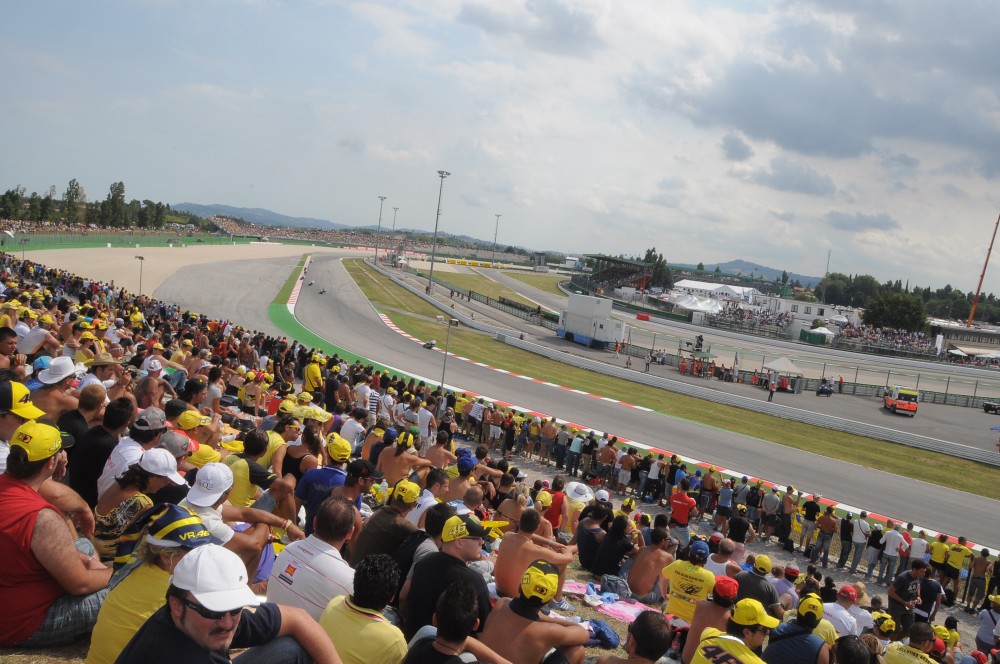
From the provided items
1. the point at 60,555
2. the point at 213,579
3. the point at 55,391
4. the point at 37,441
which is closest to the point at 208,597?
the point at 213,579

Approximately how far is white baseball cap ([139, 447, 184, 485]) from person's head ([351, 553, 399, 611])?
1894 mm

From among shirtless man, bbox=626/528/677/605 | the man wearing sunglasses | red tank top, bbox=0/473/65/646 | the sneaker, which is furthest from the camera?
shirtless man, bbox=626/528/677/605

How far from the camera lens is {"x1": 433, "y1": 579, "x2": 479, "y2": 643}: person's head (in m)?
3.31

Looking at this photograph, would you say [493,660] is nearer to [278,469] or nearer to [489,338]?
[278,469]

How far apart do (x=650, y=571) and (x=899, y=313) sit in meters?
97.2

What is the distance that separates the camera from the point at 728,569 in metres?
7.66

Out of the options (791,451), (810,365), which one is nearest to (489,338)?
(791,451)

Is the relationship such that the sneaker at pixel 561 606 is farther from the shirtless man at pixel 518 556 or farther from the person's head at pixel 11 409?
the person's head at pixel 11 409

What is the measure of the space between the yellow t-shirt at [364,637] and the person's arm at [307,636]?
39cm

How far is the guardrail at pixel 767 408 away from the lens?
29812mm

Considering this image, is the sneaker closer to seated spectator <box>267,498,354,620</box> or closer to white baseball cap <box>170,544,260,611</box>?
seated spectator <box>267,498,354,620</box>

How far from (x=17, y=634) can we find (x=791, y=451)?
84.3 feet

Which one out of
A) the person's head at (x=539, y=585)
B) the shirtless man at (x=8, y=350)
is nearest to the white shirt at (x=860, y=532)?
the person's head at (x=539, y=585)

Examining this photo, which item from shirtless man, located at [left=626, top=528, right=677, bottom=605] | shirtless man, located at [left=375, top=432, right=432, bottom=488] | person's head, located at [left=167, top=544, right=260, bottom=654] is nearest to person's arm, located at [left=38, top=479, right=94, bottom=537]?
person's head, located at [left=167, top=544, right=260, bottom=654]
